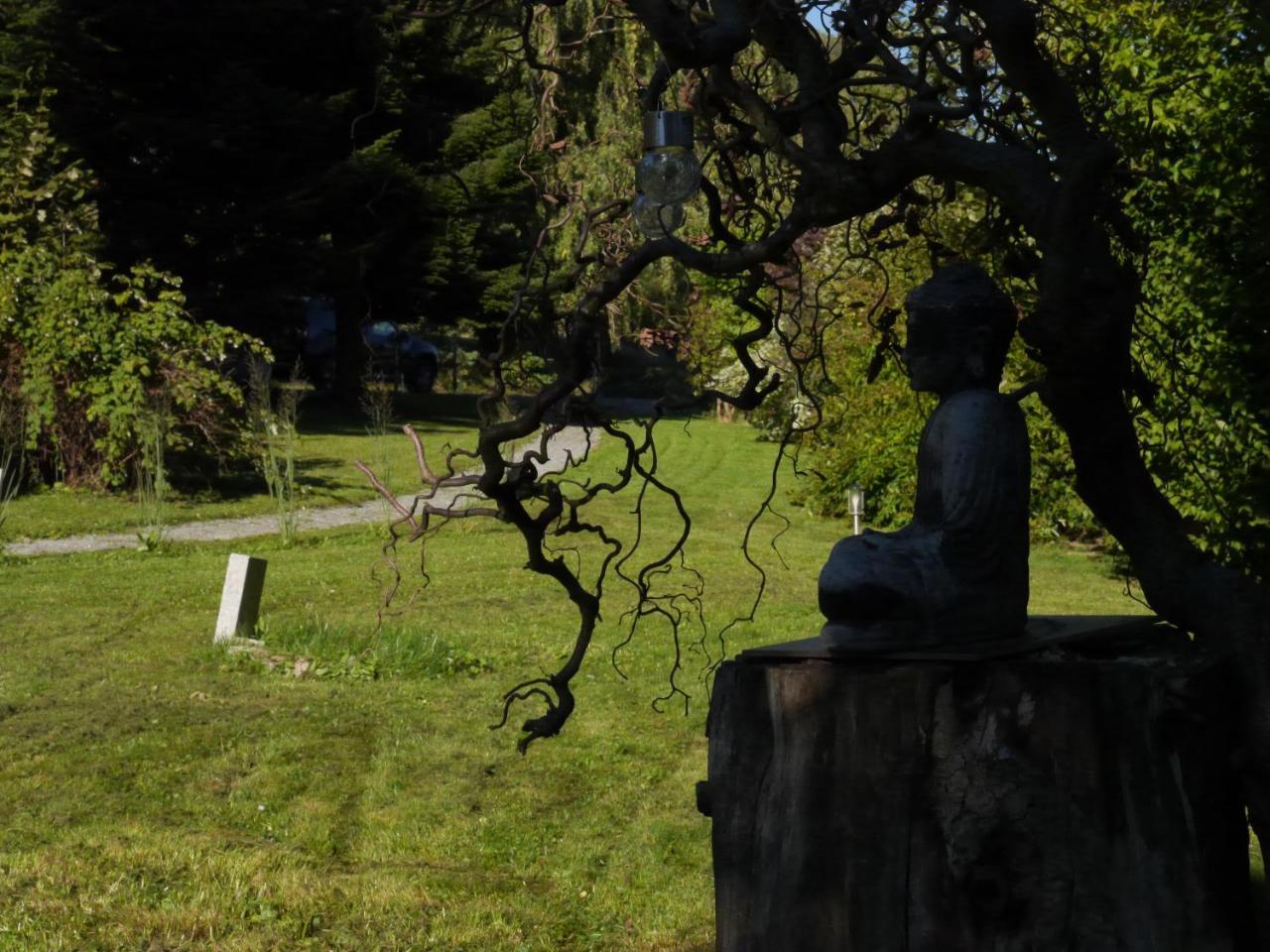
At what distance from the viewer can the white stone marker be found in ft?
34.2

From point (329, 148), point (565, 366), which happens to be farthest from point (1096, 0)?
point (329, 148)

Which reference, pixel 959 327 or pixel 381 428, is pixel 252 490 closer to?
pixel 381 428

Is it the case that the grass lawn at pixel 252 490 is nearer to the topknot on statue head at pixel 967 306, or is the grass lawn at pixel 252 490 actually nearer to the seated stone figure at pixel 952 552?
the topknot on statue head at pixel 967 306

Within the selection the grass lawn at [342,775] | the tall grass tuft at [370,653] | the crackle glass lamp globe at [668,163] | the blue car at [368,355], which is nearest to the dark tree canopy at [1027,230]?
the crackle glass lamp globe at [668,163]

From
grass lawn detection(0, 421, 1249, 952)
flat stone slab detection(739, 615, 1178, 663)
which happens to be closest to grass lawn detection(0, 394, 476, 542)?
grass lawn detection(0, 421, 1249, 952)

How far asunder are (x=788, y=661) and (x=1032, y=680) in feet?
1.77

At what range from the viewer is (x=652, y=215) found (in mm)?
4348

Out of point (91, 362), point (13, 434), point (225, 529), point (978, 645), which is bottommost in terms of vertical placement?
point (225, 529)

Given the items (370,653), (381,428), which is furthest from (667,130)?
(381,428)

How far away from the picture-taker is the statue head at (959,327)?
366 centimetres

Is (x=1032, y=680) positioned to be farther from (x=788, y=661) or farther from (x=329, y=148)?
(x=329, y=148)

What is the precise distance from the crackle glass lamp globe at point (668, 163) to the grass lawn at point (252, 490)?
965 centimetres

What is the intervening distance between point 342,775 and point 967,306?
199 inches

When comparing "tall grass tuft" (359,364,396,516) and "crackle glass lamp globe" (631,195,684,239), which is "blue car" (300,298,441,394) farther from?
"crackle glass lamp globe" (631,195,684,239)
